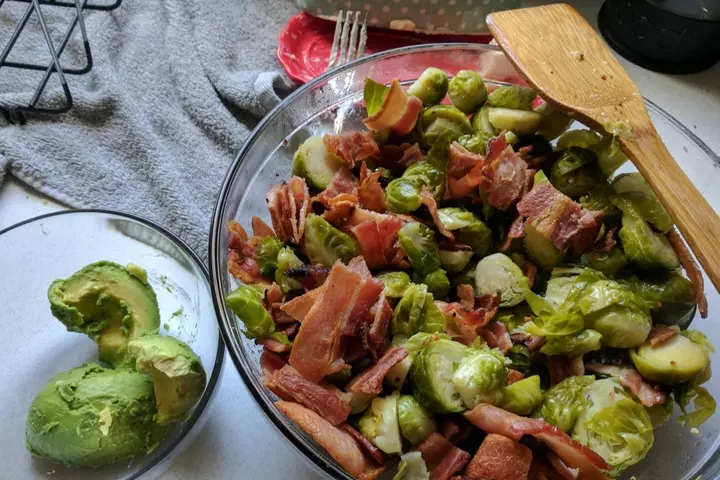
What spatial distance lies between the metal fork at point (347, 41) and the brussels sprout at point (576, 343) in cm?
91

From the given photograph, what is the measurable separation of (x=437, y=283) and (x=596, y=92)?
1.49 ft

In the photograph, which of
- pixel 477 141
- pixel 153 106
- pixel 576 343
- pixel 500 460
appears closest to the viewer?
pixel 500 460

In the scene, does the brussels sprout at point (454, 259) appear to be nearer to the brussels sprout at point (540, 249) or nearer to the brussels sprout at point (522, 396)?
the brussels sprout at point (540, 249)

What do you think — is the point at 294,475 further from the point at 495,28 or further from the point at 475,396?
the point at 495,28

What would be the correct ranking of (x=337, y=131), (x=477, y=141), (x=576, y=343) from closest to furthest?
(x=576, y=343), (x=477, y=141), (x=337, y=131)

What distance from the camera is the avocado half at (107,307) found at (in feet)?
3.53

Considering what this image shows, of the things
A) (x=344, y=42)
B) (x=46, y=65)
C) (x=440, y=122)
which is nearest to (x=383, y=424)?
(x=440, y=122)

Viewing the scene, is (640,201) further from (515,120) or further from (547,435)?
(547,435)

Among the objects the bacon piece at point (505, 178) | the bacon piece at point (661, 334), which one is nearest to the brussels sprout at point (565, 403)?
the bacon piece at point (661, 334)

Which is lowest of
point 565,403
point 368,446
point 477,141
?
point 368,446

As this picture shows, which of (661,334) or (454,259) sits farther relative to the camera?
(454,259)

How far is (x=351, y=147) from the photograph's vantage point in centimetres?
111

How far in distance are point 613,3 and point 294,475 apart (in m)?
1.48

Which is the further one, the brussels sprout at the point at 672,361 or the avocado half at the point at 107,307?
the avocado half at the point at 107,307
